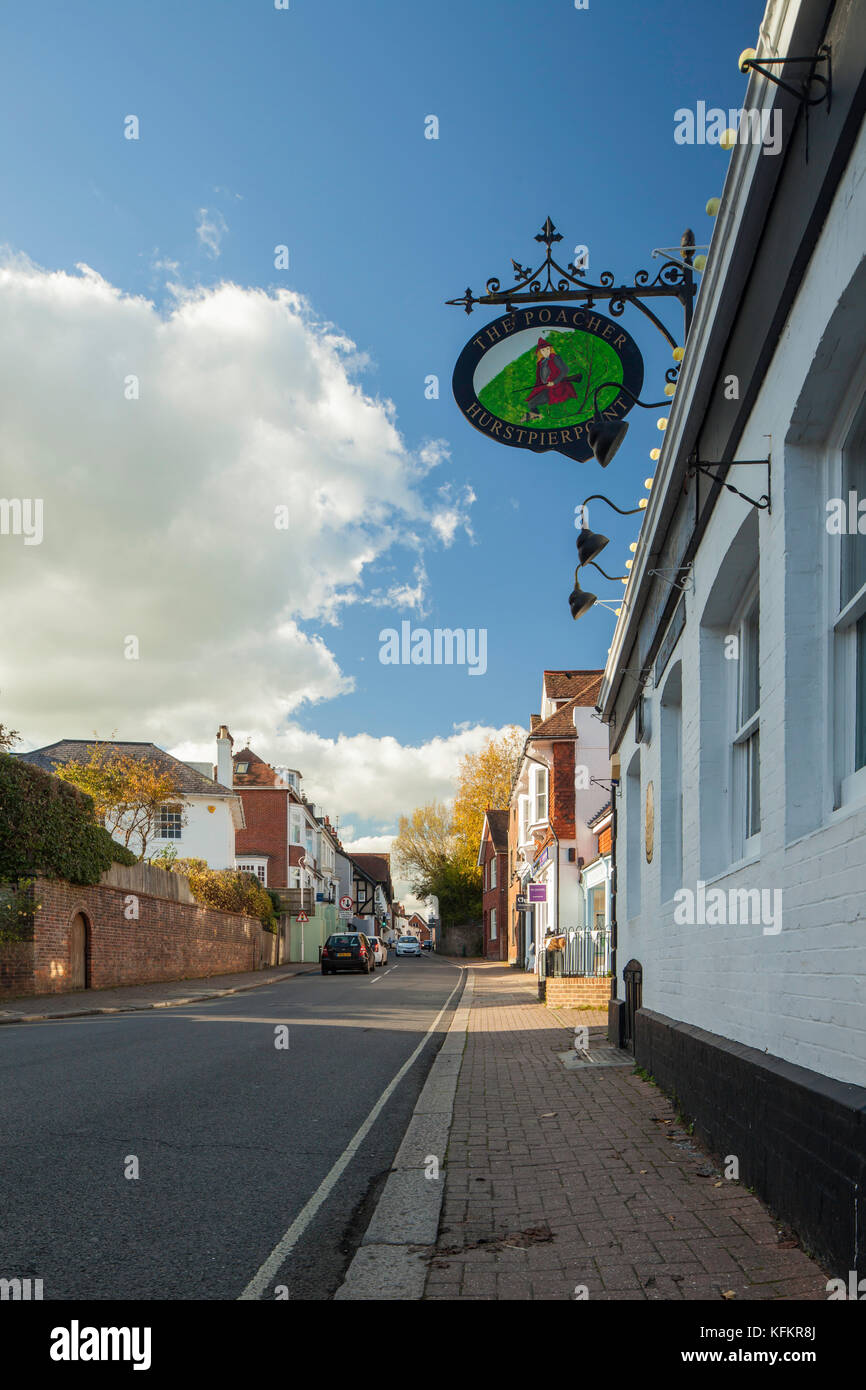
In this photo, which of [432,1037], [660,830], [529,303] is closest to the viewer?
[529,303]

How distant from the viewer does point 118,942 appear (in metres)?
25.5

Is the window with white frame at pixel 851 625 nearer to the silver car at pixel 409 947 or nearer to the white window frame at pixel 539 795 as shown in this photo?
the white window frame at pixel 539 795

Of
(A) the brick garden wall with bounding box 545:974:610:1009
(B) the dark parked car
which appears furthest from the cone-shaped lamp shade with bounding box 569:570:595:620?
(B) the dark parked car

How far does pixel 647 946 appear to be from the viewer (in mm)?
10422

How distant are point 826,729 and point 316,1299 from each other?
9.91 ft

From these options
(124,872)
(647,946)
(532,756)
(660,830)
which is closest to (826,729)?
(660,830)

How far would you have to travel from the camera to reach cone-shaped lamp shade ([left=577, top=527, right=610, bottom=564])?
977 centimetres

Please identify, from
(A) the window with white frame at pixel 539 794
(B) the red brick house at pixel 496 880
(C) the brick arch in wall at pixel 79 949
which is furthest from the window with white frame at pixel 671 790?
(B) the red brick house at pixel 496 880

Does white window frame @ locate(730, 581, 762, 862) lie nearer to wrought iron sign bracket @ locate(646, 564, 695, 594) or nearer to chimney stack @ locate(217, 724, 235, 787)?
wrought iron sign bracket @ locate(646, 564, 695, 594)

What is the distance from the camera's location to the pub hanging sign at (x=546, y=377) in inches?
311

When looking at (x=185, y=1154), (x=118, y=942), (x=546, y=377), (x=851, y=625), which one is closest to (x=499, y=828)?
(x=118, y=942)

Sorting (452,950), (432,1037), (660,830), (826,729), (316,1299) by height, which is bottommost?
(452,950)

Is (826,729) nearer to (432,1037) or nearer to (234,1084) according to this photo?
(234,1084)

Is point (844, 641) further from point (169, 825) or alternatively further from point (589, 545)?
point (169, 825)
